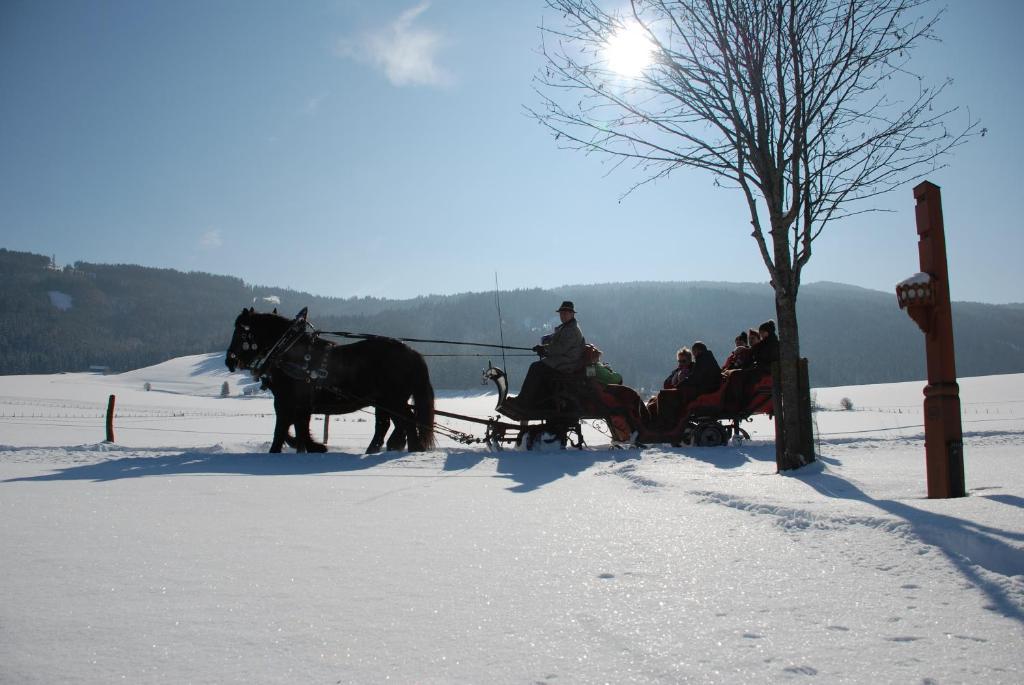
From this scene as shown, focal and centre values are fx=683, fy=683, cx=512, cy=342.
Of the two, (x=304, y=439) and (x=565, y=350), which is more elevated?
(x=565, y=350)

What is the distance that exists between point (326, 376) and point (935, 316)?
6.98m

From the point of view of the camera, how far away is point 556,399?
9008 millimetres

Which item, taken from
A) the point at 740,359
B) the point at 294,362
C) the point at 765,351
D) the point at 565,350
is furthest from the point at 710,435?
the point at 294,362

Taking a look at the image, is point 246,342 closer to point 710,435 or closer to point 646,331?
point 710,435

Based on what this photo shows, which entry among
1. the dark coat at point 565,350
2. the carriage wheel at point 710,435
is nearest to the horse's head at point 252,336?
the dark coat at point 565,350

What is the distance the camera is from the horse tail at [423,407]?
9422mm

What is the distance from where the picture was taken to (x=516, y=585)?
2.35 metres

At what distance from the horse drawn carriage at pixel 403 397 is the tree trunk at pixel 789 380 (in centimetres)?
276

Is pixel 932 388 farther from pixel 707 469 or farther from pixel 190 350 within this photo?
pixel 190 350

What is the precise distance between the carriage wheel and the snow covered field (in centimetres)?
448

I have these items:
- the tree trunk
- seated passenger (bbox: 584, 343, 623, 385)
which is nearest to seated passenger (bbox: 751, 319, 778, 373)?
seated passenger (bbox: 584, 343, 623, 385)

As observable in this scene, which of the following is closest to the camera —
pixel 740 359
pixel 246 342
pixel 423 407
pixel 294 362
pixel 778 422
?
Answer: pixel 778 422

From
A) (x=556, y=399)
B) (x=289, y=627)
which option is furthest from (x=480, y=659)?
(x=556, y=399)

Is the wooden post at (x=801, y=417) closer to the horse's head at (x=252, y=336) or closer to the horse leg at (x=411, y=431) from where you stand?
the horse leg at (x=411, y=431)
